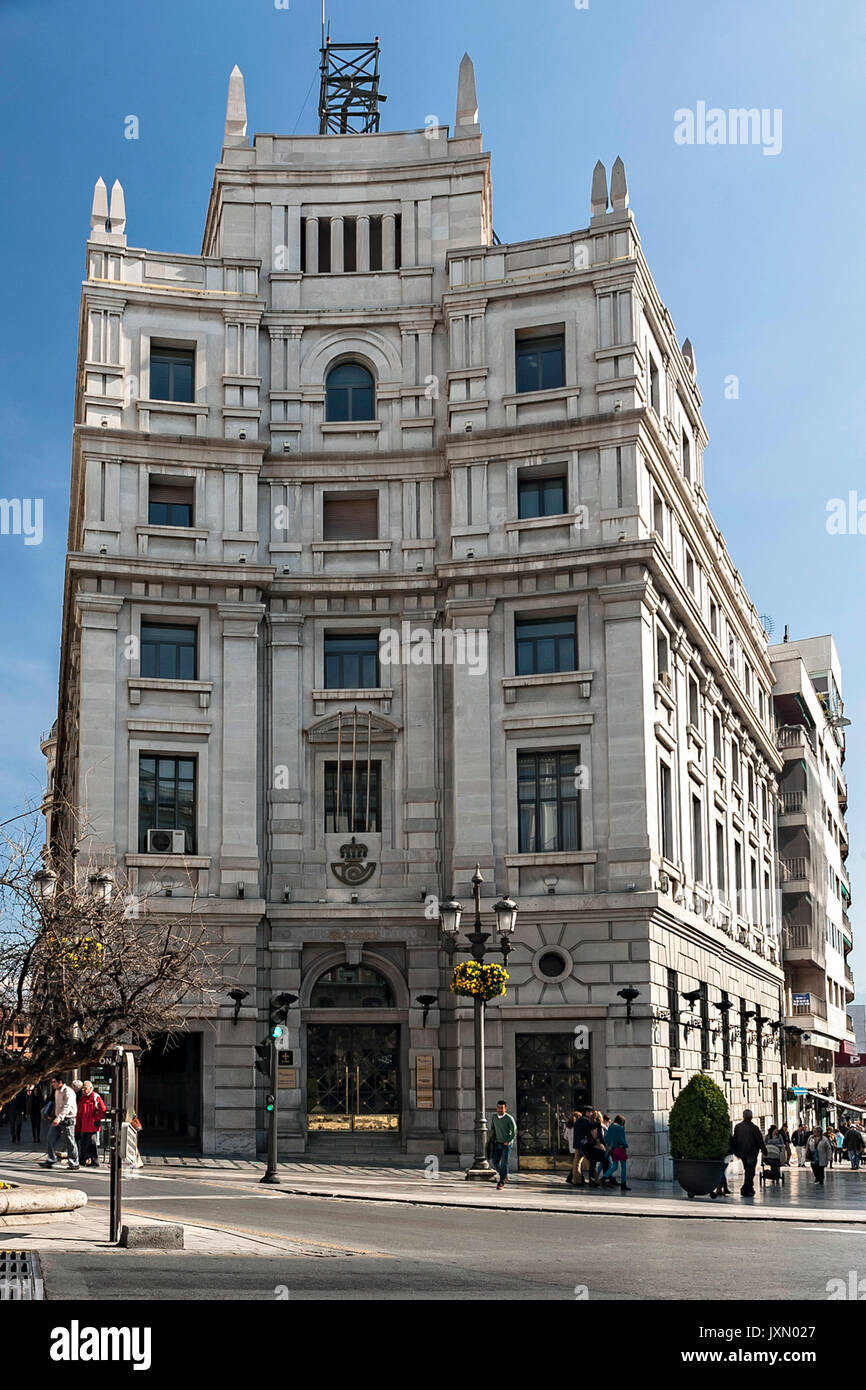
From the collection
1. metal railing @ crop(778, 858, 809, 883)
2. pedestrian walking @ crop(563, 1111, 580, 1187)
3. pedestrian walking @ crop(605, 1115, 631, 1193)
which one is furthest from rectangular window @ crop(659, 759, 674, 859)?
metal railing @ crop(778, 858, 809, 883)

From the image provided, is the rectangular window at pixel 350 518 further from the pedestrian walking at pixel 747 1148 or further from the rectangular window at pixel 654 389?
the pedestrian walking at pixel 747 1148

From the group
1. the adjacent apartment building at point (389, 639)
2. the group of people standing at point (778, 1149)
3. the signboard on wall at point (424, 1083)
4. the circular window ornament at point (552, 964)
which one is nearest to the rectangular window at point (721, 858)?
the adjacent apartment building at point (389, 639)

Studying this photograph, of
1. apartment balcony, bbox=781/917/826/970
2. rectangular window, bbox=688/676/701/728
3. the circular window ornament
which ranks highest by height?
rectangular window, bbox=688/676/701/728

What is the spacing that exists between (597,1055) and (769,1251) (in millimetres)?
19162

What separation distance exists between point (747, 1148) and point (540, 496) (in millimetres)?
17906

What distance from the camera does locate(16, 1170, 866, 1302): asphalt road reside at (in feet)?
47.0

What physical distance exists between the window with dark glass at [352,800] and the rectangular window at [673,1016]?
8.76m

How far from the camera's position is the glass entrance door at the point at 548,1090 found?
38750 mm

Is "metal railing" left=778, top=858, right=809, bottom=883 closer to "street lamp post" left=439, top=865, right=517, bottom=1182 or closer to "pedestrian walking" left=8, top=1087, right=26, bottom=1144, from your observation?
"pedestrian walking" left=8, top=1087, right=26, bottom=1144

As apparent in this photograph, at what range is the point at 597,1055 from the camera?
3850cm

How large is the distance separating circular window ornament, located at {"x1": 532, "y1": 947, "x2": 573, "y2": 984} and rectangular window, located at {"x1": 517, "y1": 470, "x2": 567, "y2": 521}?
11588mm

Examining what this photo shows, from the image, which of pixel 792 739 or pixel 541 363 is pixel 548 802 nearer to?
pixel 541 363
